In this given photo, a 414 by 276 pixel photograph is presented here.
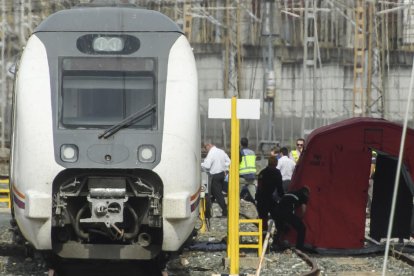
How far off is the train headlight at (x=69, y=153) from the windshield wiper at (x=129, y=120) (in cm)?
31

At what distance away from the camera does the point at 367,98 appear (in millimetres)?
39688

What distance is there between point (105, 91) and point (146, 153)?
0.89 metres

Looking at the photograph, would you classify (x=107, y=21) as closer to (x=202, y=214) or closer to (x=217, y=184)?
(x=202, y=214)

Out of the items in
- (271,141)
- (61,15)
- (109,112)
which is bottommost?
(271,141)

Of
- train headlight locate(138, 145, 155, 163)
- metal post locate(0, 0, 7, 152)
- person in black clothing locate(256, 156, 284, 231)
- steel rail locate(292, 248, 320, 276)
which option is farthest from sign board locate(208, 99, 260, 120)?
metal post locate(0, 0, 7, 152)

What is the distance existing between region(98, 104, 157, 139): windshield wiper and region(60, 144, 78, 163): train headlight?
311 millimetres

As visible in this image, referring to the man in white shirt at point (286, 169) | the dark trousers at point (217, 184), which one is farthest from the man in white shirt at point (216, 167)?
the man in white shirt at point (286, 169)

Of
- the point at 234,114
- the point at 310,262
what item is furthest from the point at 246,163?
the point at 234,114

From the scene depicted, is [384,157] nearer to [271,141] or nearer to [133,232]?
[133,232]

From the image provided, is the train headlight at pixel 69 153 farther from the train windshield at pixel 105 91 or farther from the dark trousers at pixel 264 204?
the dark trousers at pixel 264 204

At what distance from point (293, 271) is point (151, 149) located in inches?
140

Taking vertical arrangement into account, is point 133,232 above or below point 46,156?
below

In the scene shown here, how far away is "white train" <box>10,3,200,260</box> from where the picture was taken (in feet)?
41.1

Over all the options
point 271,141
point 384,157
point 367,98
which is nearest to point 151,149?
point 384,157
